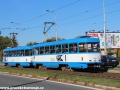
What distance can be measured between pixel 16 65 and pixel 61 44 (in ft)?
56.5

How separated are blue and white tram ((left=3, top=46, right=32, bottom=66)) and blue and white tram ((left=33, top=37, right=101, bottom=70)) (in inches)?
266

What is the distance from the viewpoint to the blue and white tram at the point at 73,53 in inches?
1078

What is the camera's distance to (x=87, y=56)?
27.1m

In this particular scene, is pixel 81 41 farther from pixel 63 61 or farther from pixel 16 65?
pixel 16 65

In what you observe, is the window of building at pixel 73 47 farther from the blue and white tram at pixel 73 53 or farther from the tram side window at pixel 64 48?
the tram side window at pixel 64 48

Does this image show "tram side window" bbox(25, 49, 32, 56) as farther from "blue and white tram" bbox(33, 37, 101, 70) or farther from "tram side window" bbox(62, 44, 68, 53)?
"tram side window" bbox(62, 44, 68, 53)

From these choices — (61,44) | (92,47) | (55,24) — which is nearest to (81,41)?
(92,47)

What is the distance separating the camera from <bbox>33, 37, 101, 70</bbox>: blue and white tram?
27375 mm

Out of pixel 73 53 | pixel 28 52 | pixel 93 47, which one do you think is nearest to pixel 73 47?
pixel 73 53

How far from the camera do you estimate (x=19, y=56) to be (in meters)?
43.9

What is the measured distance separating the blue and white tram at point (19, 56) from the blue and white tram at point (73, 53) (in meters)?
6.75

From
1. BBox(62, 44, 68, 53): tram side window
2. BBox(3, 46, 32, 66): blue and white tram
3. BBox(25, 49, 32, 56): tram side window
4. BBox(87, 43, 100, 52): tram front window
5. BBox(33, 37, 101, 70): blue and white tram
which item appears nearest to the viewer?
BBox(33, 37, 101, 70): blue and white tram

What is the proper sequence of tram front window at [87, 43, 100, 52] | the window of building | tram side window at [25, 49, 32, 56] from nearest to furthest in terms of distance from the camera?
tram front window at [87, 43, 100, 52] < the window of building < tram side window at [25, 49, 32, 56]

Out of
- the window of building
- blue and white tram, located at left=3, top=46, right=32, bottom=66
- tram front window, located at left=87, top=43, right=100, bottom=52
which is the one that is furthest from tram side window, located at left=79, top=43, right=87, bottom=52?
blue and white tram, located at left=3, top=46, right=32, bottom=66
